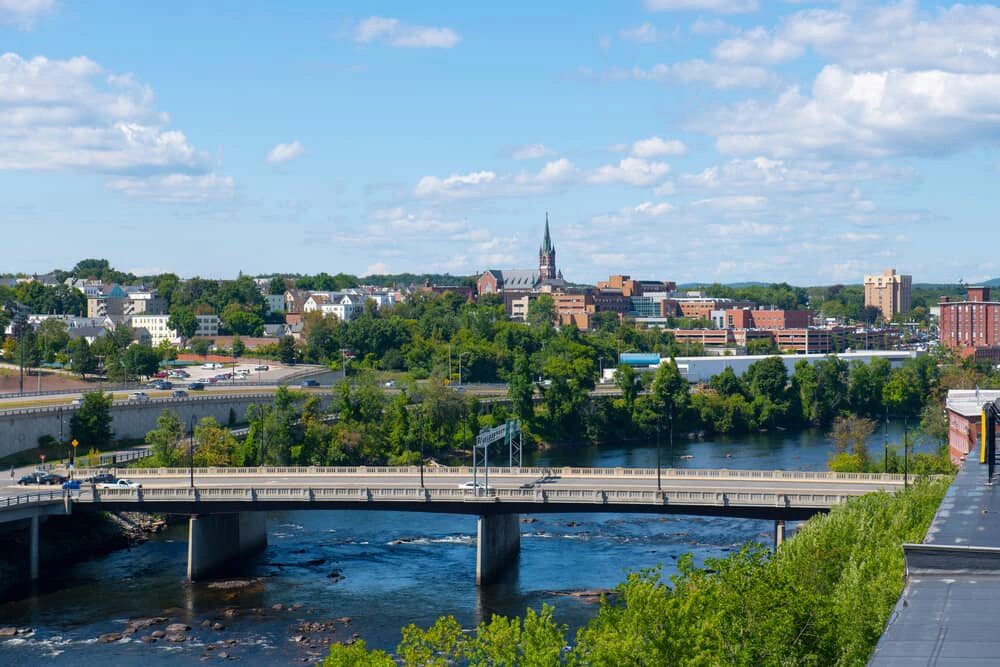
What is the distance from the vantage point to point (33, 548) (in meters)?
61.5

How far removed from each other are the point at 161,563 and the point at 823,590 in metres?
39.0

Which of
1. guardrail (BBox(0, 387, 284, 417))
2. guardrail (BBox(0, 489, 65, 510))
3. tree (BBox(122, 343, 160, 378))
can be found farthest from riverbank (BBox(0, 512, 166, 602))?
tree (BBox(122, 343, 160, 378))

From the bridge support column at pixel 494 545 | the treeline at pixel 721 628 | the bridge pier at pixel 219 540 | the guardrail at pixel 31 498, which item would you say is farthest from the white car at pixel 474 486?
the treeline at pixel 721 628

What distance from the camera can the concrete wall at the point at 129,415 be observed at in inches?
3406

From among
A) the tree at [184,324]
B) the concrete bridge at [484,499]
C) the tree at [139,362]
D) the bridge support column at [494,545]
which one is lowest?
the bridge support column at [494,545]

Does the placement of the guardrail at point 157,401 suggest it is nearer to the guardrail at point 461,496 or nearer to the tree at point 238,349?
the guardrail at point 461,496

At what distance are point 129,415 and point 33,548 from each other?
3933 cm

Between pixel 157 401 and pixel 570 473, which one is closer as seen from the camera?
pixel 570 473

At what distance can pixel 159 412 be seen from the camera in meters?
102

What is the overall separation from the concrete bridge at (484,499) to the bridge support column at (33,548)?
0.32ft

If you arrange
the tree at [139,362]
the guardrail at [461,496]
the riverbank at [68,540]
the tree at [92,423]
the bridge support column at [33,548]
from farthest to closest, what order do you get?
the tree at [139,362] < the tree at [92,423] < the bridge support column at [33,548] < the riverbank at [68,540] < the guardrail at [461,496]

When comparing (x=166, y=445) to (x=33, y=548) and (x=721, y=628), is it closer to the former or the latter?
(x=33, y=548)

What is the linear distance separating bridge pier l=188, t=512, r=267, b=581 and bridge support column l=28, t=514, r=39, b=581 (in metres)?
7.28

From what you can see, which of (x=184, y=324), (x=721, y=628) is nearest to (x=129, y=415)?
(x=721, y=628)
